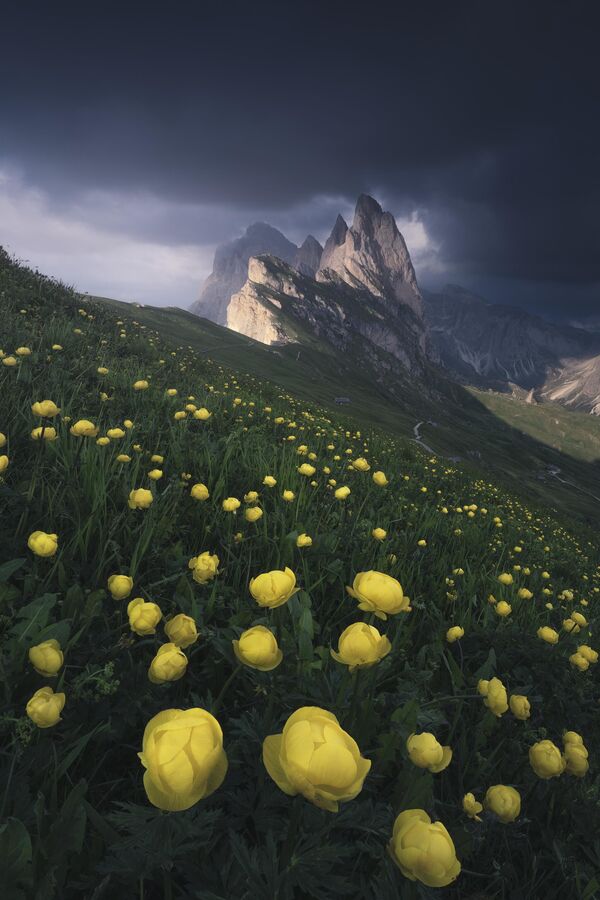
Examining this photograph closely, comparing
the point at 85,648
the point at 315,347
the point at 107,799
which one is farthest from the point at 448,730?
the point at 315,347

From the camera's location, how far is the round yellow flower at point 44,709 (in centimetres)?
139

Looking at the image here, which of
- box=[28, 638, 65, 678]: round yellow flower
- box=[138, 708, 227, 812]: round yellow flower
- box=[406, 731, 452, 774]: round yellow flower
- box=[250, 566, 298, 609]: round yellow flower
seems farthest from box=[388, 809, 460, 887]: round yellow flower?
box=[28, 638, 65, 678]: round yellow flower

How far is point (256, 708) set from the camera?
69.1 inches

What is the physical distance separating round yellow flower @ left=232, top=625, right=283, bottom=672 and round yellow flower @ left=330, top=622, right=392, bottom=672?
0.74ft

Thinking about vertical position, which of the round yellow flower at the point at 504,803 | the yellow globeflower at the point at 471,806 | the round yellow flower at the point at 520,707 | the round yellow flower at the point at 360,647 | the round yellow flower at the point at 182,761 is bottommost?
the yellow globeflower at the point at 471,806

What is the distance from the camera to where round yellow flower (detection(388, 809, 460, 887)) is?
1.14 meters

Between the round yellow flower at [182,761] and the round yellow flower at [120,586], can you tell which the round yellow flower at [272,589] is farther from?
the round yellow flower at [120,586]

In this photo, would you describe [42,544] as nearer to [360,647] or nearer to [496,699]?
[360,647]

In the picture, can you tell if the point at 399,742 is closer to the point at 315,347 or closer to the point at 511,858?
the point at 511,858

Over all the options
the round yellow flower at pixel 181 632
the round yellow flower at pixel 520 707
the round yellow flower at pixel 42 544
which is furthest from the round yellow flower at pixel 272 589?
the round yellow flower at pixel 520 707

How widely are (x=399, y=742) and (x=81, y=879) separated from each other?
1241 millimetres

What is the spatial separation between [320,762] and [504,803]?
3.75ft

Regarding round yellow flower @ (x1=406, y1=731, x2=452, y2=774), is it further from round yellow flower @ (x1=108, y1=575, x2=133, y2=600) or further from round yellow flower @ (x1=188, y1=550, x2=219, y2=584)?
round yellow flower @ (x1=108, y1=575, x2=133, y2=600)

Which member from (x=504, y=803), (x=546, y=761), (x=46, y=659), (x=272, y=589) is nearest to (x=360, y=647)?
(x=272, y=589)
